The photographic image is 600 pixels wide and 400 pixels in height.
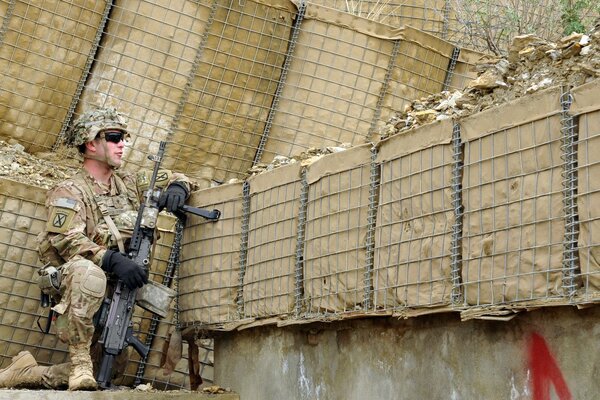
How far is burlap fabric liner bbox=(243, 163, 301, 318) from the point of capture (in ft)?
20.6

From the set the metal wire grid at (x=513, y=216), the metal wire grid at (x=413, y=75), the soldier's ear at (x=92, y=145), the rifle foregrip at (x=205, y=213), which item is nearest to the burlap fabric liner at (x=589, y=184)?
the metal wire grid at (x=513, y=216)

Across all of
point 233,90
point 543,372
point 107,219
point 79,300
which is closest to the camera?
point 543,372

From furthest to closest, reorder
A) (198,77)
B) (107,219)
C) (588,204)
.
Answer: (198,77) < (107,219) < (588,204)

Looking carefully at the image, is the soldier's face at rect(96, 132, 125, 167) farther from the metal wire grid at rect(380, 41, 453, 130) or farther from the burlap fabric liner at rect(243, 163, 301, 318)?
the metal wire grid at rect(380, 41, 453, 130)

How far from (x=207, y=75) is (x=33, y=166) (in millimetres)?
1612

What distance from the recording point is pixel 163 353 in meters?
7.62

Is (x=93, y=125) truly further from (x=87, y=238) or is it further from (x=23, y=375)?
(x=23, y=375)

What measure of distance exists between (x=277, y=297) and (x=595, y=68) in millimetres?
2579

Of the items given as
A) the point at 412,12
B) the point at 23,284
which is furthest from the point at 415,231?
the point at 412,12

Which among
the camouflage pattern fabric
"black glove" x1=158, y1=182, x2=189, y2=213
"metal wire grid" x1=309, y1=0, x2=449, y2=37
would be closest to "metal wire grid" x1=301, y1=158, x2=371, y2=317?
"black glove" x1=158, y1=182, x2=189, y2=213

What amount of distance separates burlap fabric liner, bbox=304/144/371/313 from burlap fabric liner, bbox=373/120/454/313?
0.18 metres

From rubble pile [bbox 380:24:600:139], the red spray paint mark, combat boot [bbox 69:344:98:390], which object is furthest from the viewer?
combat boot [bbox 69:344:98:390]

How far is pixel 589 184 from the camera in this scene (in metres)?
4.08

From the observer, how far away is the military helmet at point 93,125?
7270mm
